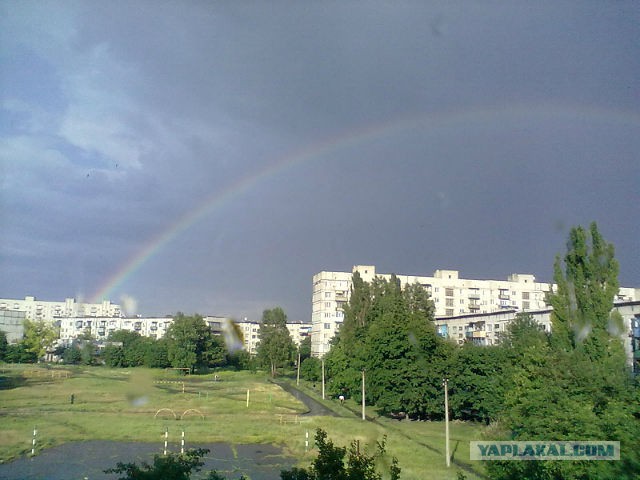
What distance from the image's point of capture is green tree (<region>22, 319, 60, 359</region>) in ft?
222

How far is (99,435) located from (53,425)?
323cm

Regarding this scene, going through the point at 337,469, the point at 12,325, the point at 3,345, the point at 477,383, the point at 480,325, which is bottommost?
the point at 3,345

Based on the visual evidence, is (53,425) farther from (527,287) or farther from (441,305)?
(527,287)

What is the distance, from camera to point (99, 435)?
2128 centimetres

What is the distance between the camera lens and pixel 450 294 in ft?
228

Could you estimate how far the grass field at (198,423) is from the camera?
18.7m

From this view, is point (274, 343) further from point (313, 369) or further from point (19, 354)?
point (19, 354)

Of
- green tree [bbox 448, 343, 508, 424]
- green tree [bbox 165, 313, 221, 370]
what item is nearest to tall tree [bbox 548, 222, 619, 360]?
green tree [bbox 448, 343, 508, 424]

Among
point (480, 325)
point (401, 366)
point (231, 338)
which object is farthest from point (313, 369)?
point (231, 338)

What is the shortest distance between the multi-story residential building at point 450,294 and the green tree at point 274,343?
5.15 metres

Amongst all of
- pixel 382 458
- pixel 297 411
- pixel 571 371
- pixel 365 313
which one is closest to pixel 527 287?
pixel 365 313

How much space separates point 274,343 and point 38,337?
31707mm

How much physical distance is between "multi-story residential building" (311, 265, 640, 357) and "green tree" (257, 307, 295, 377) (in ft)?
16.9

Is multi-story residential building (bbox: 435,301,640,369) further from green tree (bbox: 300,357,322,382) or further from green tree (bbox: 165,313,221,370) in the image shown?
green tree (bbox: 165,313,221,370)
